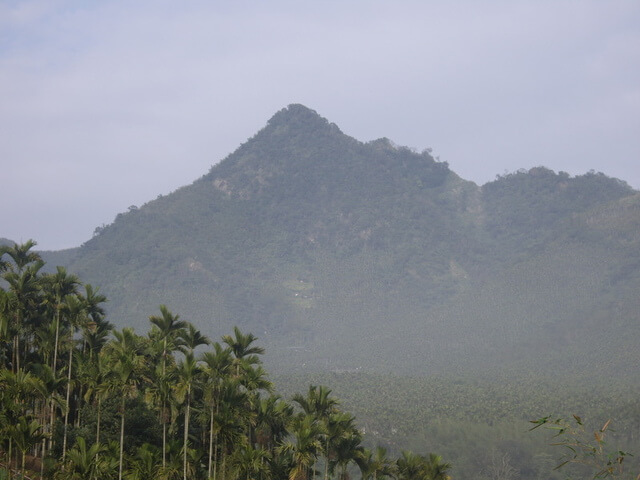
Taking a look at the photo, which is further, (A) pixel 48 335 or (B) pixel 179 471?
(A) pixel 48 335

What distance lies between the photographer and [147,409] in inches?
1816

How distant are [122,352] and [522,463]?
78.1 metres

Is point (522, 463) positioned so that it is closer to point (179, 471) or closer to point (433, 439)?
point (433, 439)

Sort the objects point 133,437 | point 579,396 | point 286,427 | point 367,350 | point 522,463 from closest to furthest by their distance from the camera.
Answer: point 286,427 < point 133,437 < point 522,463 < point 579,396 < point 367,350

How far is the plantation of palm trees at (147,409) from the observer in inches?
1478

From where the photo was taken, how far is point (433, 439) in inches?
4299

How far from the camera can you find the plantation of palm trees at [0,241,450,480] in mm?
37531

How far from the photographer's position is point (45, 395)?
37531 millimetres

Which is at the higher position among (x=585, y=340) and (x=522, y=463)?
(x=585, y=340)

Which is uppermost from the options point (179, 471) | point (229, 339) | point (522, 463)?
point (229, 339)

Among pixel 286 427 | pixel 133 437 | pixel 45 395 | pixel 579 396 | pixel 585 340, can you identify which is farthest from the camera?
pixel 585 340

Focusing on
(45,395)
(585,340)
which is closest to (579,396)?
(585,340)

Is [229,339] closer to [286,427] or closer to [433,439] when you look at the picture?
[286,427]

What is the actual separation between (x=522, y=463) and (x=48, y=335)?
76.3 meters
